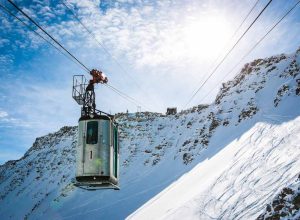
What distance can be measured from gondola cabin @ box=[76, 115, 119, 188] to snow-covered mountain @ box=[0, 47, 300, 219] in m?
8.26

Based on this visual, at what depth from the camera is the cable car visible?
13477mm

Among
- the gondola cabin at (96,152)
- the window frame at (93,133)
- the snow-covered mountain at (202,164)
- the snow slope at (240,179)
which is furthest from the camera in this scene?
the snow-covered mountain at (202,164)

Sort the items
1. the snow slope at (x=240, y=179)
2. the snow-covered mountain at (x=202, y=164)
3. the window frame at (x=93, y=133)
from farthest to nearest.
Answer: the snow-covered mountain at (x=202, y=164), the snow slope at (x=240, y=179), the window frame at (x=93, y=133)

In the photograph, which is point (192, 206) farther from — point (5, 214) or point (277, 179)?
point (5, 214)

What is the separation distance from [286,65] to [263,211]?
32136 mm

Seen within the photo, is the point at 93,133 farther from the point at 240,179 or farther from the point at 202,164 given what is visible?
the point at 202,164

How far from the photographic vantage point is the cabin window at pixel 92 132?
540 inches

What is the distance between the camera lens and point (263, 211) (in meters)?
16.4

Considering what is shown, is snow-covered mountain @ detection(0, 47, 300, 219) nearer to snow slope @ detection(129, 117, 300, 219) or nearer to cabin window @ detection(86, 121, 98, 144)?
snow slope @ detection(129, 117, 300, 219)

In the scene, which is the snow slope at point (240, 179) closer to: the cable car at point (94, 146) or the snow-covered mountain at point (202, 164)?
the snow-covered mountain at point (202, 164)

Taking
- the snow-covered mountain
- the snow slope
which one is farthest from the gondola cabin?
the snow slope

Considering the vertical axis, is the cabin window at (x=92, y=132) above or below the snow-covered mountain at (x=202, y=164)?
below

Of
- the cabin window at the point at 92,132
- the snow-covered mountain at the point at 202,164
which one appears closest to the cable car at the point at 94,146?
the cabin window at the point at 92,132

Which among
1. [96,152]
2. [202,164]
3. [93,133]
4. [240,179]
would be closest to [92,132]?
[93,133]
